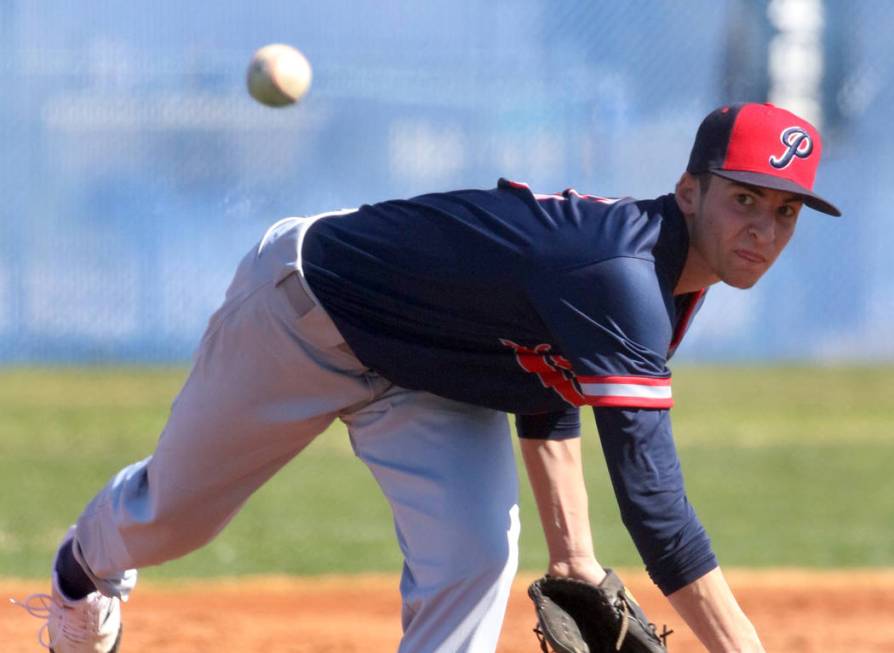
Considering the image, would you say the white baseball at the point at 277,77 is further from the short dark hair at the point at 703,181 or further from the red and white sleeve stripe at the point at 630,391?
the red and white sleeve stripe at the point at 630,391

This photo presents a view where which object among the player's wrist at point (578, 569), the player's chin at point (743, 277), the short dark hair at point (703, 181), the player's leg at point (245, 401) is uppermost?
the short dark hair at point (703, 181)

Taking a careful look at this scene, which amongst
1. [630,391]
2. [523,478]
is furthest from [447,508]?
[523,478]

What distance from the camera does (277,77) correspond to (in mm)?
3973

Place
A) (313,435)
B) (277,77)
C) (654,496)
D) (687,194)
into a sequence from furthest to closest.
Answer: (277,77), (313,435), (687,194), (654,496)

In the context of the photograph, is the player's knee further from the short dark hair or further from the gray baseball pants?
the short dark hair

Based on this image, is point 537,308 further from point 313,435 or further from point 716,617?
point 313,435

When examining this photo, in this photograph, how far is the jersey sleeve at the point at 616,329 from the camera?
8.69 feet

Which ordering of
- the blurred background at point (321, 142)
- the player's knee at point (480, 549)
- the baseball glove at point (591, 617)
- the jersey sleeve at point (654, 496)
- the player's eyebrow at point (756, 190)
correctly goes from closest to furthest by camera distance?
the jersey sleeve at point (654, 496) → the player's eyebrow at point (756, 190) → the player's knee at point (480, 549) → the baseball glove at point (591, 617) → the blurred background at point (321, 142)

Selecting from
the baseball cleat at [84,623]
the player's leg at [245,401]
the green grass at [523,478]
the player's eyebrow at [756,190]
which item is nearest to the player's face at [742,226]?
the player's eyebrow at [756,190]

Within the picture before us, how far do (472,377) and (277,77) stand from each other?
131cm

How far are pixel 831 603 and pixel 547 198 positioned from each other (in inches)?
125

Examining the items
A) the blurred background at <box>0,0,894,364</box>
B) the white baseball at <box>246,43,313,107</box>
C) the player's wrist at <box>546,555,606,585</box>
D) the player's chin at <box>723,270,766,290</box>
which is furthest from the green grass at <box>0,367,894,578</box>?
the player's chin at <box>723,270,766,290</box>

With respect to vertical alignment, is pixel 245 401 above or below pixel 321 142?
above

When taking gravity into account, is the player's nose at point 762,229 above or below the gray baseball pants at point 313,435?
above
